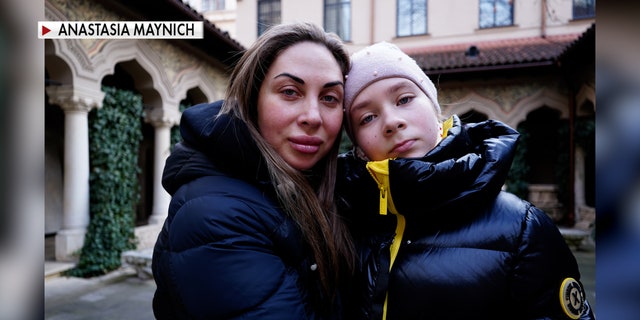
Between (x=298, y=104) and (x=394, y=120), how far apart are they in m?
0.31

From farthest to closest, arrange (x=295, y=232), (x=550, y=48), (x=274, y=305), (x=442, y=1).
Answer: (x=442, y=1) < (x=550, y=48) < (x=295, y=232) < (x=274, y=305)

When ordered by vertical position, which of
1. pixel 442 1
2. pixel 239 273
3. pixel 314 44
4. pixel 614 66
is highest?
pixel 442 1

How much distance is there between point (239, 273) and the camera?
3.01 feet

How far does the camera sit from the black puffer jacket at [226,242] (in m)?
0.91

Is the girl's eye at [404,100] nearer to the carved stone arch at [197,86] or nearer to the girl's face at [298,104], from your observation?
the girl's face at [298,104]

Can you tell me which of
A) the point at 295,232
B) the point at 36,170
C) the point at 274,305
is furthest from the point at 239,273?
the point at 36,170

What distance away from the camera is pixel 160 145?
8.42 metres

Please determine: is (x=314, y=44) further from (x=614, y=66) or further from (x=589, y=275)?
(x=589, y=275)

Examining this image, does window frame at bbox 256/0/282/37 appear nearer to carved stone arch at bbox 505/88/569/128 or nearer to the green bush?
carved stone arch at bbox 505/88/569/128

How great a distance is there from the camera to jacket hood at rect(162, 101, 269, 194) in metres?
1.13

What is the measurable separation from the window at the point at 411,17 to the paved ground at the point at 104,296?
30.7 ft

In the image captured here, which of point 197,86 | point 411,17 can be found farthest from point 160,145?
point 411,17

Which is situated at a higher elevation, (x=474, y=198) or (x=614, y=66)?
(x=614, y=66)

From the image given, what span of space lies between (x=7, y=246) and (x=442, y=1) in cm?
1430
